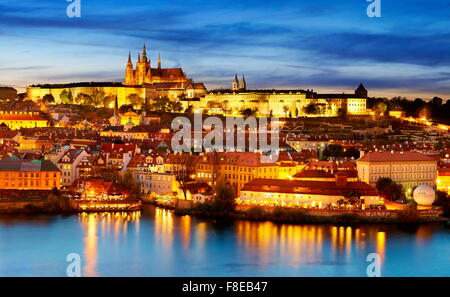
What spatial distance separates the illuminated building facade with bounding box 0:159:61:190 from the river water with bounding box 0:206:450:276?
1.70 metres

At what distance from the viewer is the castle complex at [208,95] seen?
33594mm

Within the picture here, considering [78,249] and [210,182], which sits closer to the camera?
Answer: [78,249]

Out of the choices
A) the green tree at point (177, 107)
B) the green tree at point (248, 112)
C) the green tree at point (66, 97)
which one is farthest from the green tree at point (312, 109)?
the green tree at point (66, 97)

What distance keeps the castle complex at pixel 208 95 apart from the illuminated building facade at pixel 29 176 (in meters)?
18.6

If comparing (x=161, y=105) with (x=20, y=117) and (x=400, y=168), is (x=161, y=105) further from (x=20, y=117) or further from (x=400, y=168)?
(x=400, y=168)

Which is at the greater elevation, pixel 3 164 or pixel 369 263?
pixel 3 164

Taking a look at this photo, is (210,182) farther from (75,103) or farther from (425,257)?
(75,103)

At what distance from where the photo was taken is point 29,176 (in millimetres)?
14539

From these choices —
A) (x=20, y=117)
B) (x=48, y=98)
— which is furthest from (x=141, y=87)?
(x=20, y=117)

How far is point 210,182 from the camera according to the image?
14789 mm

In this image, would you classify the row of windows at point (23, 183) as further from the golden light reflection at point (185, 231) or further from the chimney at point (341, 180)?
the chimney at point (341, 180)
